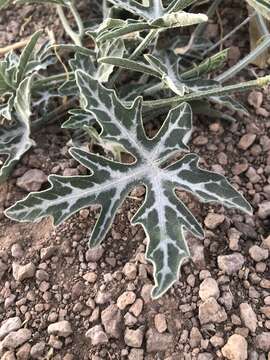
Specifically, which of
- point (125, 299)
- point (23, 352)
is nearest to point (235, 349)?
point (125, 299)

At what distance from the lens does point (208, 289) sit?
160 cm

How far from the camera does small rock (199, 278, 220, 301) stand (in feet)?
5.21

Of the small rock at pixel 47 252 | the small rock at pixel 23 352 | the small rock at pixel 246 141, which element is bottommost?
the small rock at pixel 246 141

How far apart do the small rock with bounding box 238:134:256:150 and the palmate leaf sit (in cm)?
32

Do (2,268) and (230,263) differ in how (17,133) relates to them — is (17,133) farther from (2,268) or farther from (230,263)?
(230,263)

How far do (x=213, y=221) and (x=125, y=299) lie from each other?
33 cm

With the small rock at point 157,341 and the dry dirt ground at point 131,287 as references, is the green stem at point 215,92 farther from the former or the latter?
the small rock at point 157,341

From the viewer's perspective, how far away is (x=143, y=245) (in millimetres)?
1698

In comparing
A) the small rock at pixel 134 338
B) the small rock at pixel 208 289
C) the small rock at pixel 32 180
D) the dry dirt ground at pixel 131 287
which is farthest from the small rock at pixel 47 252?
the small rock at pixel 208 289

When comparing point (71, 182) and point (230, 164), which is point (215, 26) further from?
point (71, 182)

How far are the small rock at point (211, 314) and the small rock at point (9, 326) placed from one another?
0.47 meters

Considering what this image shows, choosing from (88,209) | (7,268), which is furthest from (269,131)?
(7,268)

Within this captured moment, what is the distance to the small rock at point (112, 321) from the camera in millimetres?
1553

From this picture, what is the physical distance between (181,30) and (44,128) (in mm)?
616
